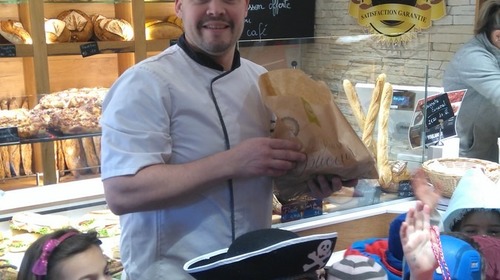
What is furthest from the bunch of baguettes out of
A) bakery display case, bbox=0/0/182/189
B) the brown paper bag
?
bakery display case, bbox=0/0/182/189

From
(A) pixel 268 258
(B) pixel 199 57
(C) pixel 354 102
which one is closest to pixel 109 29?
(C) pixel 354 102

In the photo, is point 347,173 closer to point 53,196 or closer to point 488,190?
point 488,190

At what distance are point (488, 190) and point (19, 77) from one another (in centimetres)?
291

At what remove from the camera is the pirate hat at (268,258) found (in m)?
1.00

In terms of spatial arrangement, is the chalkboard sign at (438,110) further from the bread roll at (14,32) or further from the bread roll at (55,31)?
the bread roll at (14,32)

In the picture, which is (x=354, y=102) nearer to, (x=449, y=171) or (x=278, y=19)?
(x=449, y=171)

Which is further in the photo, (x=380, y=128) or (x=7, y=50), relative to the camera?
(x=7, y=50)

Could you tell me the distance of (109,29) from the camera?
11.9 ft

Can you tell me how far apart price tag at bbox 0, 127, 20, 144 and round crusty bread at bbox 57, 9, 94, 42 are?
53.2 inches

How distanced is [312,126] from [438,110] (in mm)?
1497

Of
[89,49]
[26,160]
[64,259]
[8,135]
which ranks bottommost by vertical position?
[26,160]

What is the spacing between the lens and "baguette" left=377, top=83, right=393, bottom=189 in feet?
7.84

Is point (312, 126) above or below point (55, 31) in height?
below

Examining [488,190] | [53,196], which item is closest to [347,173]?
[488,190]
